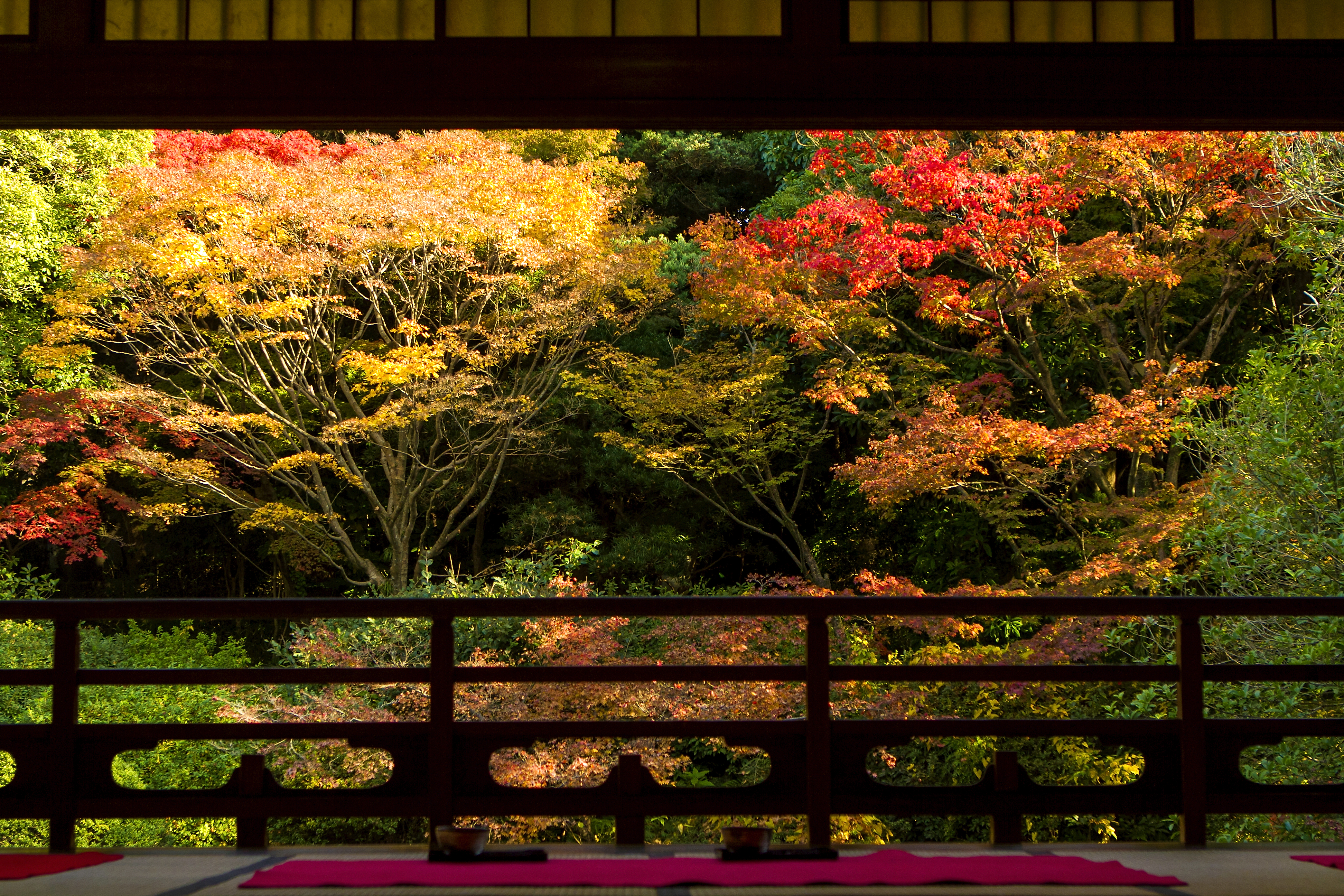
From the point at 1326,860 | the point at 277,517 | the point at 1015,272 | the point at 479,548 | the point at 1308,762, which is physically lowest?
the point at 1308,762

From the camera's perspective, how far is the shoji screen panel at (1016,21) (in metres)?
2.39

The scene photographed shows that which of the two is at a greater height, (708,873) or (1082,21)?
(1082,21)

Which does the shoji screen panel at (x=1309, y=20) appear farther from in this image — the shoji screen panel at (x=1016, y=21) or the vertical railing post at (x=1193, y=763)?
the vertical railing post at (x=1193, y=763)

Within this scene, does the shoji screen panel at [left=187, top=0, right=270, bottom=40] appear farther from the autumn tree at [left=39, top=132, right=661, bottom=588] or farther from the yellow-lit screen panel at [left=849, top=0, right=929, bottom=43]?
the autumn tree at [left=39, top=132, right=661, bottom=588]

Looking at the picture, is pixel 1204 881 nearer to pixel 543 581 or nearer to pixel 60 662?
pixel 60 662

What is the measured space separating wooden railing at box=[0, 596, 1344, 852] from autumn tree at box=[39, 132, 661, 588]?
608 cm

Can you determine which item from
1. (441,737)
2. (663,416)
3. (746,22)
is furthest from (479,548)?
(746,22)

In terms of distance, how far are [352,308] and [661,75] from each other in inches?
300

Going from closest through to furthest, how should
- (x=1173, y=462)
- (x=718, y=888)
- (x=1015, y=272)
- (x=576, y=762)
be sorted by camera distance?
(x=718, y=888) < (x=576, y=762) < (x=1015, y=272) < (x=1173, y=462)

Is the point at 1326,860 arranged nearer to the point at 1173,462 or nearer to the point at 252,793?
the point at 252,793

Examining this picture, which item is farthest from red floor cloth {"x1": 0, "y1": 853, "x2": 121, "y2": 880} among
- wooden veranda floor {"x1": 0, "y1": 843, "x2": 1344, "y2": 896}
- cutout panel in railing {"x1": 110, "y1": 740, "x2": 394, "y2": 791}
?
cutout panel in railing {"x1": 110, "y1": 740, "x2": 394, "y2": 791}

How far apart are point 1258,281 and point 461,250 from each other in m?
6.04

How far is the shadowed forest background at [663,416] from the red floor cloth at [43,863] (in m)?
3.83

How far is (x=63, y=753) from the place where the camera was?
2.74 meters
